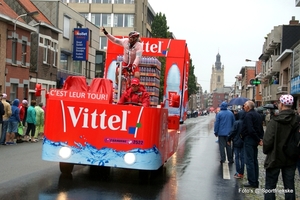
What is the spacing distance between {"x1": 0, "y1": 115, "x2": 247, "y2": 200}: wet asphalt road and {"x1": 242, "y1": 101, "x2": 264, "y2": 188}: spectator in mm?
383

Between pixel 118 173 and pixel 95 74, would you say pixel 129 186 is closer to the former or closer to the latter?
pixel 118 173

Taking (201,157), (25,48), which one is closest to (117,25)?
(25,48)

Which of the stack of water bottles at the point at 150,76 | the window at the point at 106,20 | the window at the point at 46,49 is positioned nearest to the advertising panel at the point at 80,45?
the window at the point at 46,49

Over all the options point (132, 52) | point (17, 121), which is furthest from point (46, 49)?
point (132, 52)

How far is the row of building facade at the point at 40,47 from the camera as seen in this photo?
29.7 meters

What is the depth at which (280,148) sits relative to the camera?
6.54m

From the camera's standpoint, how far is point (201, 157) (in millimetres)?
14750

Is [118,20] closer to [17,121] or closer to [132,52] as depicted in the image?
[17,121]

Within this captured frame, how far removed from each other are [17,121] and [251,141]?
10.5 meters

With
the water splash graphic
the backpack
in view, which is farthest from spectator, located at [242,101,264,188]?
the backpack

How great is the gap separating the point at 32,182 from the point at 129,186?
6.10 feet

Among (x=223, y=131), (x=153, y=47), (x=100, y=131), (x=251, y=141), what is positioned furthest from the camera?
(x=153, y=47)

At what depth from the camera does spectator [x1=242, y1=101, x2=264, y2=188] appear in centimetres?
929

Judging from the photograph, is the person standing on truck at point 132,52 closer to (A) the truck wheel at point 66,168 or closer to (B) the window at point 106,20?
(A) the truck wheel at point 66,168
